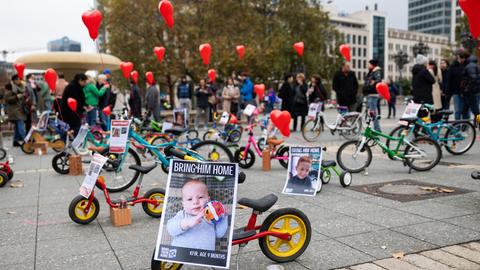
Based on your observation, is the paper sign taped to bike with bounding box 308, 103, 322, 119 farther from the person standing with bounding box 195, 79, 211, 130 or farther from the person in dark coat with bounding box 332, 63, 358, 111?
the person standing with bounding box 195, 79, 211, 130

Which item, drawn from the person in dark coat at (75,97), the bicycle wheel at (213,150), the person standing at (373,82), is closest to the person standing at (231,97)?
the person standing at (373,82)

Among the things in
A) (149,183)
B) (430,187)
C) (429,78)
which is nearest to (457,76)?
(429,78)

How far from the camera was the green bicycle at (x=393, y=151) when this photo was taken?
7703 mm

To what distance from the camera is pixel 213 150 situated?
8.38 m

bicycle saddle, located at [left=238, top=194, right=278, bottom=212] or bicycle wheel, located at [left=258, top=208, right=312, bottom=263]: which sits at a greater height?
bicycle saddle, located at [left=238, top=194, right=278, bottom=212]

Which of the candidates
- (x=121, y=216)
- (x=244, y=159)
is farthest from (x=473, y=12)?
(x=244, y=159)

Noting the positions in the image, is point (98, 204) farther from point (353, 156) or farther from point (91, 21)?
point (91, 21)

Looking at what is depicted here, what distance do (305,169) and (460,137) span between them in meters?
4.51

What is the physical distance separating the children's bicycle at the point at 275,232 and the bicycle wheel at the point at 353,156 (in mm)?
3913

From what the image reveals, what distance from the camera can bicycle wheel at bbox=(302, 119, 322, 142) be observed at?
44.0 ft

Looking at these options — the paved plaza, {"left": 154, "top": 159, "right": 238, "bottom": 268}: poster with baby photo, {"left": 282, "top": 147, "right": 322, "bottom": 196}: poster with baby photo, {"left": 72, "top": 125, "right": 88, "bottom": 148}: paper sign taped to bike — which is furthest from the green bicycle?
{"left": 72, "top": 125, "right": 88, "bottom": 148}: paper sign taped to bike

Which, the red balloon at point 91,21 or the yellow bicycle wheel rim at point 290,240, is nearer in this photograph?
the yellow bicycle wheel rim at point 290,240

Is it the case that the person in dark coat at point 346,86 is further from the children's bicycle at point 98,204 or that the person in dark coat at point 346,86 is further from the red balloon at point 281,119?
the children's bicycle at point 98,204

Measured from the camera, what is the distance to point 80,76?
35.2 feet
